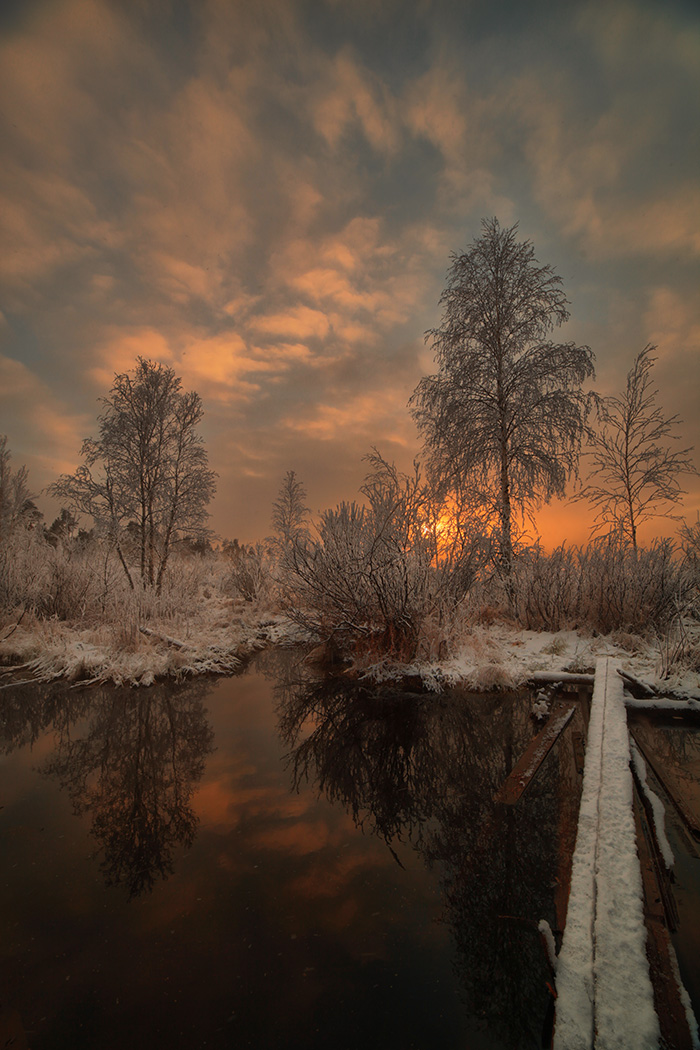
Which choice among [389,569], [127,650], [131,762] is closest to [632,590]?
[389,569]

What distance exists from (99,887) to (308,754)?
2215 millimetres

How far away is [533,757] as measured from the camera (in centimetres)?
408

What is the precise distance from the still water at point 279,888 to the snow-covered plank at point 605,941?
0.21m

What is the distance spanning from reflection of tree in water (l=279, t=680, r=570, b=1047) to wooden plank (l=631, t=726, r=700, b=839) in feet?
2.64

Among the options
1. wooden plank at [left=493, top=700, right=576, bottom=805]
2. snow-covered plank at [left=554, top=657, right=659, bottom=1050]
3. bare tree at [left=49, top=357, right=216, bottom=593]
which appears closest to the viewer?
snow-covered plank at [left=554, top=657, right=659, bottom=1050]

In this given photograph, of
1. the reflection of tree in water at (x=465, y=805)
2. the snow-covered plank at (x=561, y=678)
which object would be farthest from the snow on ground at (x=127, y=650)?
the snow-covered plank at (x=561, y=678)

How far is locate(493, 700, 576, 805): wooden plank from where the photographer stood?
11.6 ft

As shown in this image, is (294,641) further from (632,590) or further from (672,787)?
(672,787)

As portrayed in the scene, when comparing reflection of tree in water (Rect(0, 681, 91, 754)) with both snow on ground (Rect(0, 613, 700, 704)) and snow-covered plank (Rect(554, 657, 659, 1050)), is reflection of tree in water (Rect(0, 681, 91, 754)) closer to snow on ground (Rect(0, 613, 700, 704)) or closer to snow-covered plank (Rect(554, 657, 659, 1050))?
snow on ground (Rect(0, 613, 700, 704))

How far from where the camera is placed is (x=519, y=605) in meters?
9.80

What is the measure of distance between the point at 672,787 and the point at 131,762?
4764 millimetres

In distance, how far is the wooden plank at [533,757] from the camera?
11.6ft

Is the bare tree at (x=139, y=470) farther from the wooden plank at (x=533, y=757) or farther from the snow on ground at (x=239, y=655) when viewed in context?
the wooden plank at (x=533, y=757)

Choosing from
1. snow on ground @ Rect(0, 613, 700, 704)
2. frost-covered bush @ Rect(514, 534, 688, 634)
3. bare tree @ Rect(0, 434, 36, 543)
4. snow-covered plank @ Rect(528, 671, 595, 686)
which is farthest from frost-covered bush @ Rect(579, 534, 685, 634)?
bare tree @ Rect(0, 434, 36, 543)
